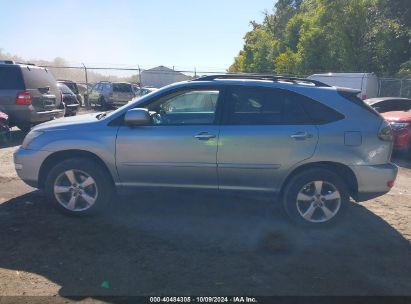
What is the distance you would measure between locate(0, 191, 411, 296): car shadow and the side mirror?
92 cm

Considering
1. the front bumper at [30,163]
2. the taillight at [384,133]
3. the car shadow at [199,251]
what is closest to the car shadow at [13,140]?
the car shadow at [199,251]

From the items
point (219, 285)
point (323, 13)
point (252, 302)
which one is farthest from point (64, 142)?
point (323, 13)

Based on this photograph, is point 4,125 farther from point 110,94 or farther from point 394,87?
point 394,87

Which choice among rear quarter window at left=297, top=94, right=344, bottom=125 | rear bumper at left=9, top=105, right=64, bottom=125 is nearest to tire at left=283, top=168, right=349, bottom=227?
rear quarter window at left=297, top=94, right=344, bottom=125

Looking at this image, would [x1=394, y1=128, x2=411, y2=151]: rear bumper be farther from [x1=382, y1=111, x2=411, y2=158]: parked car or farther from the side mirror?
the side mirror

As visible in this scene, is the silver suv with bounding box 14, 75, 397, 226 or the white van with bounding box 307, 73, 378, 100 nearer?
the silver suv with bounding box 14, 75, 397, 226

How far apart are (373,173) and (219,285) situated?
2407 millimetres

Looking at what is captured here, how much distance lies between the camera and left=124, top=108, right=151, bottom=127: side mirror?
15.6 feet

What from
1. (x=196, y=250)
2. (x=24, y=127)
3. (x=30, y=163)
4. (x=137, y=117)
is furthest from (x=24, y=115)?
(x=196, y=250)

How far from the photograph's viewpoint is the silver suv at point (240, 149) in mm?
4766

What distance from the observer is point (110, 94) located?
21.9 meters

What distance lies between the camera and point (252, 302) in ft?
11.0

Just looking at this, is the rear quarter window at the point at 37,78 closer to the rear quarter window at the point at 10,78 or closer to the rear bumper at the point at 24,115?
the rear quarter window at the point at 10,78

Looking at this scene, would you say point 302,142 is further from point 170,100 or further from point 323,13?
point 323,13
